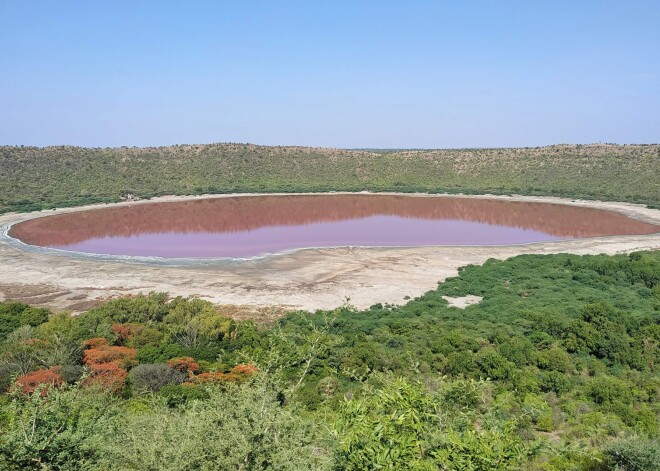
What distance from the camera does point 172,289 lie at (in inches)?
1221

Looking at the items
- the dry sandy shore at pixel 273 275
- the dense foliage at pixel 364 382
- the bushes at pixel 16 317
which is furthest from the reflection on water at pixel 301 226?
the bushes at pixel 16 317

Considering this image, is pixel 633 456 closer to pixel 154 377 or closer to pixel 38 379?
pixel 154 377

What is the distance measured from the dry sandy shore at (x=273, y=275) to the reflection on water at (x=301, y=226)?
442cm

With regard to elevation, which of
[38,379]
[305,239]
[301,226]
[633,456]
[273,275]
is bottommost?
[273,275]

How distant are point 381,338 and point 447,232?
34.0m

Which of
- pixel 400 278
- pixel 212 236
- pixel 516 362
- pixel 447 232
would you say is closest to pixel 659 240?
pixel 447 232

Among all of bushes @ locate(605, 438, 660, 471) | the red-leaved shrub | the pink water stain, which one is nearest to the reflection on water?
the pink water stain

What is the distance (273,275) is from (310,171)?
70.0 m

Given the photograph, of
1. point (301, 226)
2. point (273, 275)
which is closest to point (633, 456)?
point (273, 275)

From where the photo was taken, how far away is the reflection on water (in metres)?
46.5

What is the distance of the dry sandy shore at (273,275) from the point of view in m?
29.5

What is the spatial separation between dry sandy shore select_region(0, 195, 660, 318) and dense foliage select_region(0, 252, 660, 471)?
10.8 feet

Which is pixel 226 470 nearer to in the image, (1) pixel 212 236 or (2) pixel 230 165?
(1) pixel 212 236

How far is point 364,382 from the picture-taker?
12.1 metres
